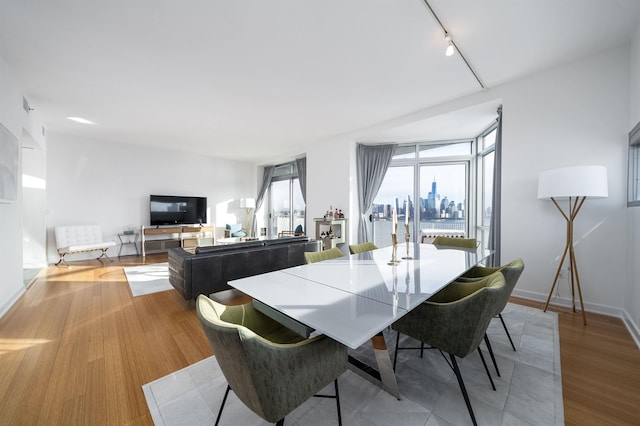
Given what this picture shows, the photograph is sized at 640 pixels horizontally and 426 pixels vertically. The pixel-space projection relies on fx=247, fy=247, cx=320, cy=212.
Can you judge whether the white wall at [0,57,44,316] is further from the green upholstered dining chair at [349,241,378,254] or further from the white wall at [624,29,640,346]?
the white wall at [624,29,640,346]

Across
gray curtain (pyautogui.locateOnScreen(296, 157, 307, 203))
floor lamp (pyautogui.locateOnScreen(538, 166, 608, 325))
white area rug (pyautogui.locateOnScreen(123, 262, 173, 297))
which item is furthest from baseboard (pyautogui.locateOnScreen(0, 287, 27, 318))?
floor lamp (pyautogui.locateOnScreen(538, 166, 608, 325))

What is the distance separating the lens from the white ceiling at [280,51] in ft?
6.69

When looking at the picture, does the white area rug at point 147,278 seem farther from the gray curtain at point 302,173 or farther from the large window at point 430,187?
the large window at point 430,187

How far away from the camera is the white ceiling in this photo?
6.69 ft

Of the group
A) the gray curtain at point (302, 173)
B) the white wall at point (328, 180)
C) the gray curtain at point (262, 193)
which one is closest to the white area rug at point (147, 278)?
the white wall at point (328, 180)

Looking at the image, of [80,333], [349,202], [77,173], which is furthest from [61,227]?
[349,202]

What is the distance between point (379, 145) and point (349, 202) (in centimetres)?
146

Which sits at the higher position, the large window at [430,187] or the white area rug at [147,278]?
the large window at [430,187]

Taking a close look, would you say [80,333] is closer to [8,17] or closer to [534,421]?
[8,17]

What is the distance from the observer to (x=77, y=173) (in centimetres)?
543

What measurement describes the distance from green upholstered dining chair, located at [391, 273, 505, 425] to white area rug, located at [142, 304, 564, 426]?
256 millimetres

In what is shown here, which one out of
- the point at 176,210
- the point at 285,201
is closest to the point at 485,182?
the point at 285,201

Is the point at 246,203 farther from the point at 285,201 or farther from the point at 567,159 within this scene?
the point at 567,159

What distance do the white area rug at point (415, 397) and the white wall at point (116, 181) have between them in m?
5.75
